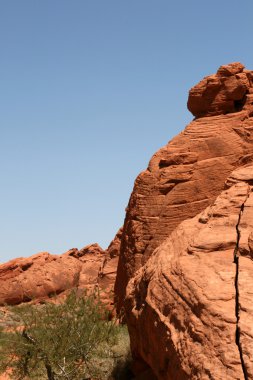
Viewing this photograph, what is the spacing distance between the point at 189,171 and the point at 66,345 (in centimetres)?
895

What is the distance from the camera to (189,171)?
22.5m

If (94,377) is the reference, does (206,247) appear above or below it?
above

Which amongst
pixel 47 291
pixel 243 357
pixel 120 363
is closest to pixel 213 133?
pixel 120 363

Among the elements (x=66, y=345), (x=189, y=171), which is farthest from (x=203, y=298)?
(x=189, y=171)

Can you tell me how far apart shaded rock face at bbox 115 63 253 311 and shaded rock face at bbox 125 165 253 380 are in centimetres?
939

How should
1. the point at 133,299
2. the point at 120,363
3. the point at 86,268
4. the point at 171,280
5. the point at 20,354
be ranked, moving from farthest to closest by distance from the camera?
the point at 86,268
the point at 20,354
the point at 120,363
the point at 133,299
the point at 171,280

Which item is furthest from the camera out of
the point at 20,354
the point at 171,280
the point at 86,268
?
the point at 86,268

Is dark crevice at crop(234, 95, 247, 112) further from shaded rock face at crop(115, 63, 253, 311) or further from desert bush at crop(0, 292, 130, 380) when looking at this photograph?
desert bush at crop(0, 292, 130, 380)

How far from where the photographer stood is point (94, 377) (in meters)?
16.4

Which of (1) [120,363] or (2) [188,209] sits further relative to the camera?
(2) [188,209]

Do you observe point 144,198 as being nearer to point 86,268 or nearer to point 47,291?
point 47,291

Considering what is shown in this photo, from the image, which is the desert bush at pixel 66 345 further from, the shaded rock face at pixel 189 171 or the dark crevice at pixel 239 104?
the dark crevice at pixel 239 104

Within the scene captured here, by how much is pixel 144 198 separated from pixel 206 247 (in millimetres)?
12858

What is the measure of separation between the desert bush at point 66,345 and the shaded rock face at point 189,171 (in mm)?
4818
